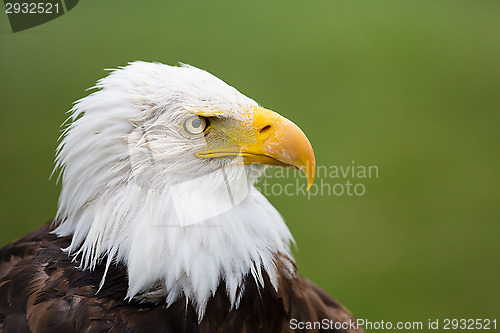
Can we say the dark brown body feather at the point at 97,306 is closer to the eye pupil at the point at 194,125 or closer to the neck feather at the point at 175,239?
the neck feather at the point at 175,239

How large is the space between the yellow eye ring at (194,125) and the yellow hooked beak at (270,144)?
0.14 ft

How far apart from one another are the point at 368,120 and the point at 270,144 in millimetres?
1815

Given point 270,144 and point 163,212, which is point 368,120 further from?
point 163,212

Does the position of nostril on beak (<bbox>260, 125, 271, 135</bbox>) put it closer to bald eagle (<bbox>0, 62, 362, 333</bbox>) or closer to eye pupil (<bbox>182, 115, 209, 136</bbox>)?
bald eagle (<bbox>0, 62, 362, 333</bbox>)

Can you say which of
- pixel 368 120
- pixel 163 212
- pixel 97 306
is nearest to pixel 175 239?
pixel 163 212

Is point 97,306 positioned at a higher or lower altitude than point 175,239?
lower

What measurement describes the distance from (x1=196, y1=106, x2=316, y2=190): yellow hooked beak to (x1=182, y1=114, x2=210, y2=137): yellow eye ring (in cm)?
4

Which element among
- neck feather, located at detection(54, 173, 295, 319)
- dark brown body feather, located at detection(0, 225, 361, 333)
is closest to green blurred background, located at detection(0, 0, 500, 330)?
dark brown body feather, located at detection(0, 225, 361, 333)

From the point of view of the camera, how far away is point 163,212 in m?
0.94

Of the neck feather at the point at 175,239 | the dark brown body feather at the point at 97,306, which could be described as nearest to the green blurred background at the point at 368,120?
the dark brown body feather at the point at 97,306

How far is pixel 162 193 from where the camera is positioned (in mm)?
953

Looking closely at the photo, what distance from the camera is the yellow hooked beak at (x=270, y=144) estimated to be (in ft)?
3.19

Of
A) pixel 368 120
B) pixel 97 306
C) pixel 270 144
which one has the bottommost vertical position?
pixel 97 306

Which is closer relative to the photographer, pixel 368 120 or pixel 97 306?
pixel 97 306
